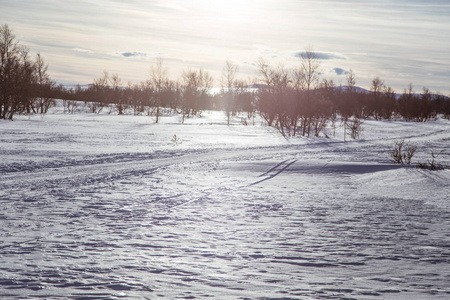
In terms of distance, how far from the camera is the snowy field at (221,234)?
4438mm

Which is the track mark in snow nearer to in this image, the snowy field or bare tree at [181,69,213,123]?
the snowy field

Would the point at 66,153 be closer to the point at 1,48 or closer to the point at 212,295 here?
the point at 212,295

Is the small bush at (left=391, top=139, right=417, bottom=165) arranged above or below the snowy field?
above

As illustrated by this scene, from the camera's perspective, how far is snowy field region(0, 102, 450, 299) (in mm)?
4438

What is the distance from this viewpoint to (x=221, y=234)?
652cm

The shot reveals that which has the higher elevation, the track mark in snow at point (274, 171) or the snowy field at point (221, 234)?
the track mark in snow at point (274, 171)

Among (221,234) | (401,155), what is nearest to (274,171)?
(401,155)

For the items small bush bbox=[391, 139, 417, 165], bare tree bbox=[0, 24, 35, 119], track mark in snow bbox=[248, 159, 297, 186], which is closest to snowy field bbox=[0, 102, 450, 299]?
track mark in snow bbox=[248, 159, 297, 186]

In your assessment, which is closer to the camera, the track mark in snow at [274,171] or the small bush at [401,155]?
the track mark in snow at [274,171]

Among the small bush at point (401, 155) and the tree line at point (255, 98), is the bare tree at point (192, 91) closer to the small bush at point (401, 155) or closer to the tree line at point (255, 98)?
the tree line at point (255, 98)

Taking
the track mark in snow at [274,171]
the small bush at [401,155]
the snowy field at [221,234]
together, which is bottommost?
the snowy field at [221,234]

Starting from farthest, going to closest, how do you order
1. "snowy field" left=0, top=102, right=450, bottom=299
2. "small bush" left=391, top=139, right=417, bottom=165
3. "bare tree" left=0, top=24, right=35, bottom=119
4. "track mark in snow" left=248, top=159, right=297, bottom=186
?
"bare tree" left=0, top=24, right=35, bottom=119 < "small bush" left=391, top=139, right=417, bottom=165 < "track mark in snow" left=248, top=159, right=297, bottom=186 < "snowy field" left=0, top=102, right=450, bottom=299

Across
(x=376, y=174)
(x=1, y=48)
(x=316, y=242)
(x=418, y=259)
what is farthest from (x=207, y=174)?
(x=1, y=48)

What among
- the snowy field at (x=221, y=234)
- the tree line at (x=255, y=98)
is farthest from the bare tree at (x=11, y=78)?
the snowy field at (x=221, y=234)
